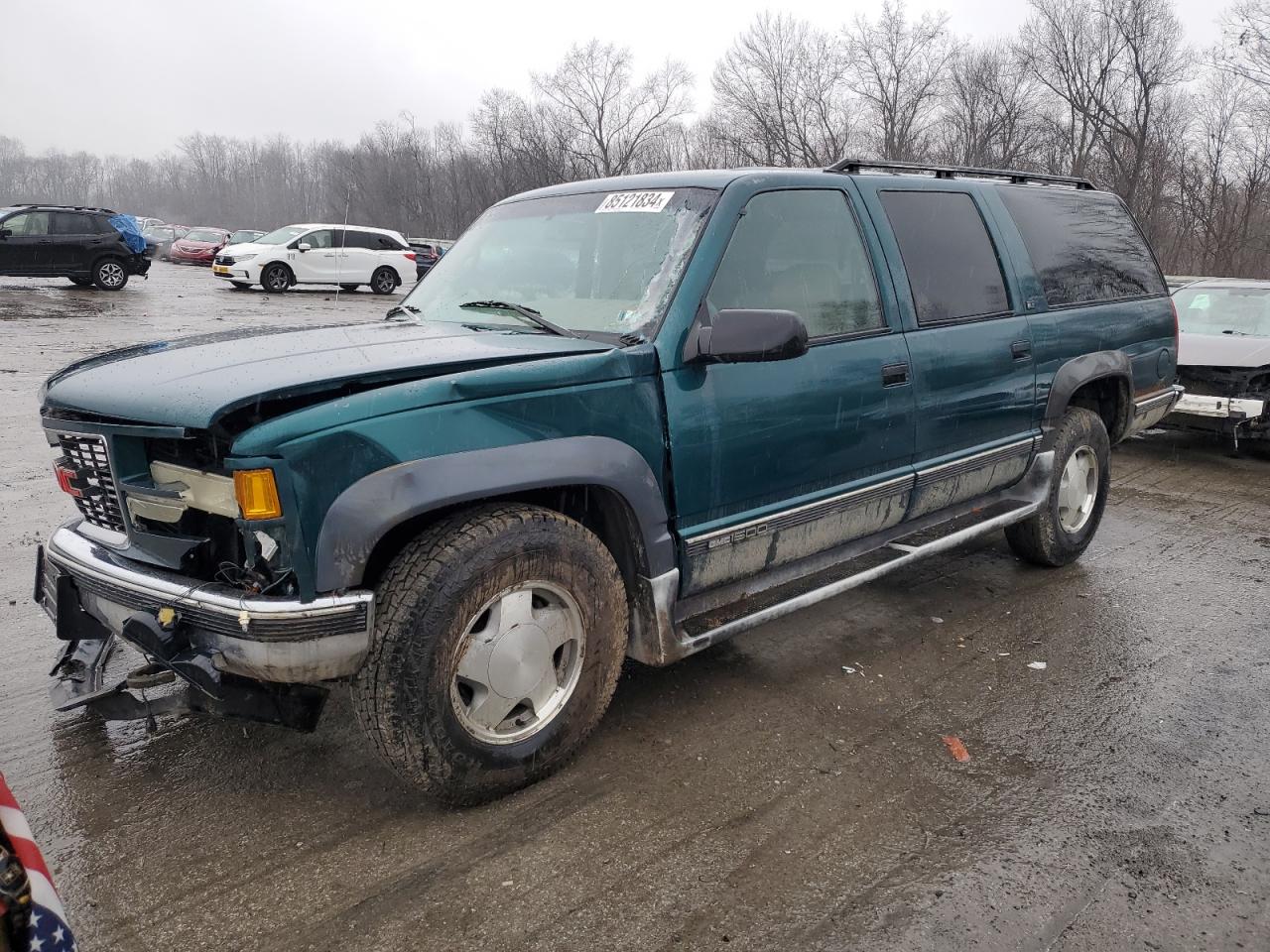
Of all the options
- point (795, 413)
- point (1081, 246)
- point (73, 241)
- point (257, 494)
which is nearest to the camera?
point (257, 494)

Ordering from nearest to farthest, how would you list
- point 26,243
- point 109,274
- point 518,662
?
1. point 518,662
2. point 26,243
3. point 109,274

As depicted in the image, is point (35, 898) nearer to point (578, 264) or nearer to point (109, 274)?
point (578, 264)

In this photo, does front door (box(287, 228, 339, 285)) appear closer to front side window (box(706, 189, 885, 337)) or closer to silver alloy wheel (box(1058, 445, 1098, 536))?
silver alloy wheel (box(1058, 445, 1098, 536))

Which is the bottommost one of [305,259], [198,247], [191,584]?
[191,584]

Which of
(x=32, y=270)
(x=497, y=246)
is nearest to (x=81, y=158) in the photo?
(x=32, y=270)

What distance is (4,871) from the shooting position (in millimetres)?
1442

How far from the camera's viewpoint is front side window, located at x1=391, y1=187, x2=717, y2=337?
10.5 ft

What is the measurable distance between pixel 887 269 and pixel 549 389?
1.79 metres

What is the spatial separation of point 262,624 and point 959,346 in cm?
306

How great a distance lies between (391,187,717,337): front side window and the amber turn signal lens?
3.99ft

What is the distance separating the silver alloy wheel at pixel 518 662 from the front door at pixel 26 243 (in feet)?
76.8

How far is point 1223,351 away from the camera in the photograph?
27.2 feet

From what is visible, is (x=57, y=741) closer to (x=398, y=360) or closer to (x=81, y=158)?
(x=398, y=360)

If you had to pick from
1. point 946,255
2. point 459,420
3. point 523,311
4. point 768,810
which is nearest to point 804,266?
point 946,255
